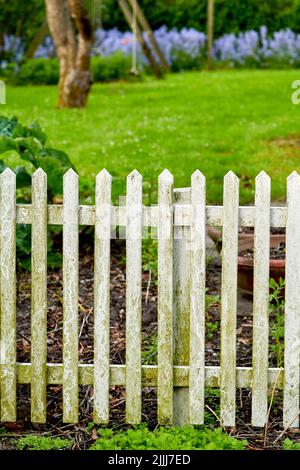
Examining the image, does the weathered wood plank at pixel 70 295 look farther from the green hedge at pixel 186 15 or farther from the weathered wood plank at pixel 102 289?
the green hedge at pixel 186 15

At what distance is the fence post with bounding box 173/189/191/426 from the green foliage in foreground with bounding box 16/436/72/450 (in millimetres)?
533

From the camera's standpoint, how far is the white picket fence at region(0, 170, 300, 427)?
158 inches

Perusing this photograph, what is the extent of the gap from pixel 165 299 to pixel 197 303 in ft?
0.46

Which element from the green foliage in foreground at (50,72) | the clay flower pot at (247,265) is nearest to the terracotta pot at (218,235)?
the clay flower pot at (247,265)

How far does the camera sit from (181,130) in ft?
36.9

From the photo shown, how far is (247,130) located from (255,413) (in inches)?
287

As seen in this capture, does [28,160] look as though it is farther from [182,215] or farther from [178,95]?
[178,95]

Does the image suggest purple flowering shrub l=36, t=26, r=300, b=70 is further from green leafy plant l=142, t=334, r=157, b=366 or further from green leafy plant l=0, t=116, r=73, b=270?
green leafy plant l=142, t=334, r=157, b=366

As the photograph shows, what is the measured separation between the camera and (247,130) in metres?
11.1

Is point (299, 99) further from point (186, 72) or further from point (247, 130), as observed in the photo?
point (186, 72)

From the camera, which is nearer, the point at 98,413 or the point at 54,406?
the point at 98,413

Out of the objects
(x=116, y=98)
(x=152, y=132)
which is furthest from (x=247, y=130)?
(x=116, y=98)

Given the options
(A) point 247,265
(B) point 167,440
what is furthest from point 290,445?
(A) point 247,265

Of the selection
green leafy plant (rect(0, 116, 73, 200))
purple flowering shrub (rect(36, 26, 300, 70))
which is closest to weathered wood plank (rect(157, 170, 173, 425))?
green leafy plant (rect(0, 116, 73, 200))
